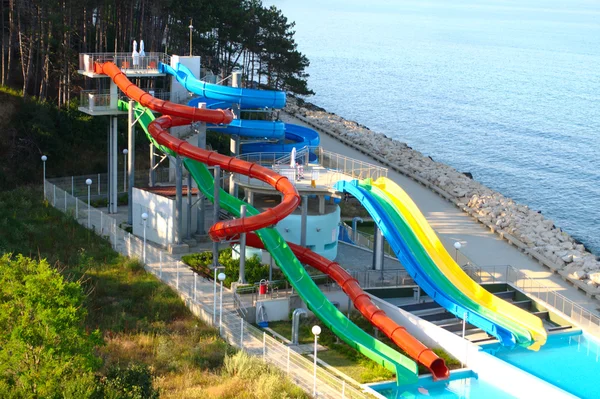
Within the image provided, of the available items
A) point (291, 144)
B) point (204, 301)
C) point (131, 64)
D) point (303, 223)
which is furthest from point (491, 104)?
point (204, 301)

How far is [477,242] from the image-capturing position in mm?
44156

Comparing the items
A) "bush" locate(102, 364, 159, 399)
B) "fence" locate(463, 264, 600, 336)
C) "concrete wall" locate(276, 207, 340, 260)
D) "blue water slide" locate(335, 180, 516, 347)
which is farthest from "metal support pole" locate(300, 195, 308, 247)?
"bush" locate(102, 364, 159, 399)

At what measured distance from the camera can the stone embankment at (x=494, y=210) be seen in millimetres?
42625

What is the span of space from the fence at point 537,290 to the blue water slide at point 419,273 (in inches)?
132

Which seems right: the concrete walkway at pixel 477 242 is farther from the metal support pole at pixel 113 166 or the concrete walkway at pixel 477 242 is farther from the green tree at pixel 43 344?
the green tree at pixel 43 344

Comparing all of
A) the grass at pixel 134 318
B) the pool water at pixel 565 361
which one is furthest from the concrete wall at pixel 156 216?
the pool water at pixel 565 361

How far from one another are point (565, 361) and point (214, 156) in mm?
15140

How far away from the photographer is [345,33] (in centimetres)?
18975

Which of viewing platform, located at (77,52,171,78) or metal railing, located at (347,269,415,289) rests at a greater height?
viewing platform, located at (77,52,171,78)

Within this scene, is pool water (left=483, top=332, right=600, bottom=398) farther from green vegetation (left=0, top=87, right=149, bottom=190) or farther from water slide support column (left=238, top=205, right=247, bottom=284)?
green vegetation (left=0, top=87, right=149, bottom=190)

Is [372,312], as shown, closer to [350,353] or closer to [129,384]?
[350,353]

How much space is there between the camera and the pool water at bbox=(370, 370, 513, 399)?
94.0 feet

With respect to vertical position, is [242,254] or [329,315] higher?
[242,254]

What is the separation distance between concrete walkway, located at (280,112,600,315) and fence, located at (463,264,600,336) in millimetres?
970
